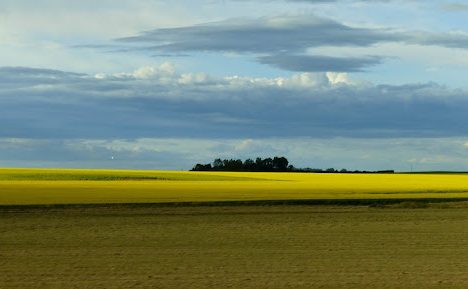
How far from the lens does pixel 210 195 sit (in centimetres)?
4153

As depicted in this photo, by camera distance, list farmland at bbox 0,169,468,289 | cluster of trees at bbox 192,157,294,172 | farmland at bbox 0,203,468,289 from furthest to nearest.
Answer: cluster of trees at bbox 192,157,294,172
farmland at bbox 0,169,468,289
farmland at bbox 0,203,468,289

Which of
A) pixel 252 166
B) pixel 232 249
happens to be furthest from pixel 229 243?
pixel 252 166

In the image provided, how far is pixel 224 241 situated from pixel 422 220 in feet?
32.3

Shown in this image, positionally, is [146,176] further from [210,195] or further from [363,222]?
[363,222]

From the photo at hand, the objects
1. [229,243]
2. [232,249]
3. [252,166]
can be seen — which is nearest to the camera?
[232,249]

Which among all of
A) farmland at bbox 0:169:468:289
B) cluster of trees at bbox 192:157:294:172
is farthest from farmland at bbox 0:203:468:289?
cluster of trees at bbox 192:157:294:172

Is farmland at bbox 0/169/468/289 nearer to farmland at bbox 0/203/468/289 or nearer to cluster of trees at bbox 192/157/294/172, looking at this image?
farmland at bbox 0/203/468/289

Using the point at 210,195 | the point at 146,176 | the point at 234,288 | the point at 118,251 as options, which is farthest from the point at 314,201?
the point at 146,176

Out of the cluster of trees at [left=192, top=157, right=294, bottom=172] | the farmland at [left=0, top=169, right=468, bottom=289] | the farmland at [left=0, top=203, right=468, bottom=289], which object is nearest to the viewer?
the farmland at [left=0, top=203, right=468, bottom=289]

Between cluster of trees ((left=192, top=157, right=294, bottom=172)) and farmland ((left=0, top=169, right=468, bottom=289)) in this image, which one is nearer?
farmland ((left=0, top=169, right=468, bottom=289))

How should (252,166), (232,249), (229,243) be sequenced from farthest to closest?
(252,166) < (229,243) < (232,249)

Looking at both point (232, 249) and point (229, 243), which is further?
point (229, 243)

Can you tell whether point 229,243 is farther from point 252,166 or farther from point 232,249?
point 252,166

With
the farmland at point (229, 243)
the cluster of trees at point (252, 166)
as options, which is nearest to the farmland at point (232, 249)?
the farmland at point (229, 243)
